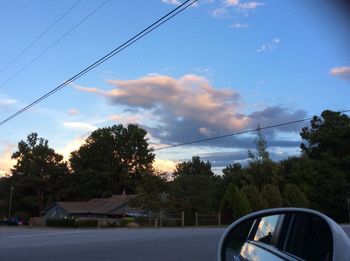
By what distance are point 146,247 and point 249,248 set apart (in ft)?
45.0

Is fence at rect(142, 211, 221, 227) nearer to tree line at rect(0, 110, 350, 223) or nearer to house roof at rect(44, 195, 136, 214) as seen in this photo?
tree line at rect(0, 110, 350, 223)

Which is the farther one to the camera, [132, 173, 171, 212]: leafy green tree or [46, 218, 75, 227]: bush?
[46, 218, 75, 227]: bush

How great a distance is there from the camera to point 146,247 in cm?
1688

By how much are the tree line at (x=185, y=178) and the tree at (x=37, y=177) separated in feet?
0.69

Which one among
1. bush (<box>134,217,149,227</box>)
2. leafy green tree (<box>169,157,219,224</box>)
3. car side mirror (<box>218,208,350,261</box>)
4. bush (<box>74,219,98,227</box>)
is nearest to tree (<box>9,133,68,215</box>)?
leafy green tree (<box>169,157,219,224</box>)

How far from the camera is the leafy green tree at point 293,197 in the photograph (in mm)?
56344

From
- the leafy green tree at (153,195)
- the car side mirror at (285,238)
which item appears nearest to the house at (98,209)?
the leafy green tree at (153,195)

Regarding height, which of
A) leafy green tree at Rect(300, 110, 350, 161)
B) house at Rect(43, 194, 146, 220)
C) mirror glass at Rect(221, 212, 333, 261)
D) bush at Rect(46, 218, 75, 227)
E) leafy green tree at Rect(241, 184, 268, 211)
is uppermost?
leafy green tree at Rect(300, 110, 350, 161)

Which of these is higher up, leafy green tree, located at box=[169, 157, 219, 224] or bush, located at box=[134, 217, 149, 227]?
leafy green tree, located at box=[169, 157, 219, 224]

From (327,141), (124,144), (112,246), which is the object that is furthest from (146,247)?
(124,144)

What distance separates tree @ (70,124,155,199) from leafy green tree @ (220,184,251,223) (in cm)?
5381

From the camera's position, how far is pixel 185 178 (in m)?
88.6

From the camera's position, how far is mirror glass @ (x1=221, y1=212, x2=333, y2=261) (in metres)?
2.85

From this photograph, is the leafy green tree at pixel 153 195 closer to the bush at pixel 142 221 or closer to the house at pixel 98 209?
the bush at pixel 142 221
